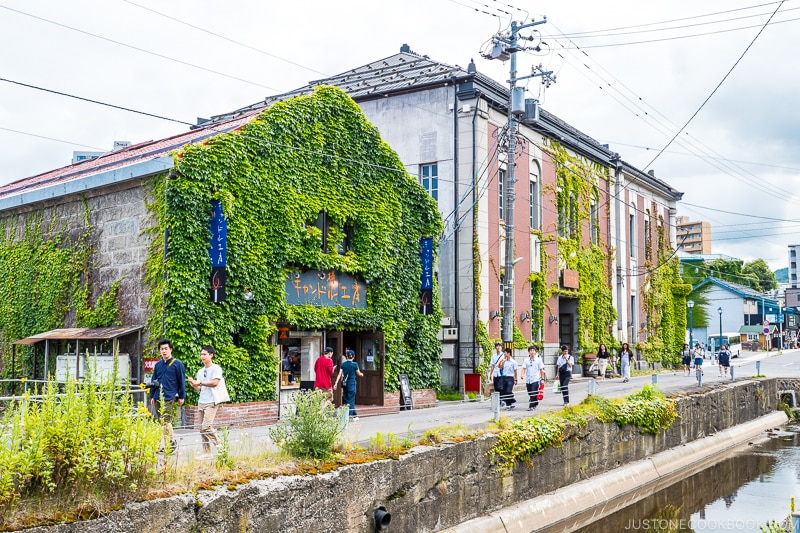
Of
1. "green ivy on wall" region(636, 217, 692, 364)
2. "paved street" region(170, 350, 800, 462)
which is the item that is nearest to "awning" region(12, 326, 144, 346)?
"paved street" region(170, 350, 800, 462)

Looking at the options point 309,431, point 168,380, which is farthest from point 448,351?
point 309,431

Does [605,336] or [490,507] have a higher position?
[605,336]

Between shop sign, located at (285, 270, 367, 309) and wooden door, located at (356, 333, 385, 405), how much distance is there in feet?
4.01

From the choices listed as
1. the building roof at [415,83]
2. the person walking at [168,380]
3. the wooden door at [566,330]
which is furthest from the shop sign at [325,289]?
the wooden door at [566,330]

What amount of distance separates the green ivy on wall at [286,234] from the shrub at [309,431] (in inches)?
250

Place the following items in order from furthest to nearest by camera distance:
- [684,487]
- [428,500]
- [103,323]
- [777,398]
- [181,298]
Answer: [777,398], [684,487], [103,323], [181,298], [428,500]

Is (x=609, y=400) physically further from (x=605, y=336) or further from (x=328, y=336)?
(x=605, y=336)

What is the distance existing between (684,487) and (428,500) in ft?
36.1

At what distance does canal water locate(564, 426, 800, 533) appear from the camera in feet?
55.9

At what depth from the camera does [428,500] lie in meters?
12.9

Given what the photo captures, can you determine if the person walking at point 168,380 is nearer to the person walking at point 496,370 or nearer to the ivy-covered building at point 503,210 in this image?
the person walking at point 496,370

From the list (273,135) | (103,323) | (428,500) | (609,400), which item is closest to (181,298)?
(103,323)

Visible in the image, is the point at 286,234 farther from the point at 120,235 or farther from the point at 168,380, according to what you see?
the point at 168,380

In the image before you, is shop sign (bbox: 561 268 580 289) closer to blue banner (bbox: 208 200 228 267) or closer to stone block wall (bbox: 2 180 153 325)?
blue banner (bbox: 208 200 228 267)
